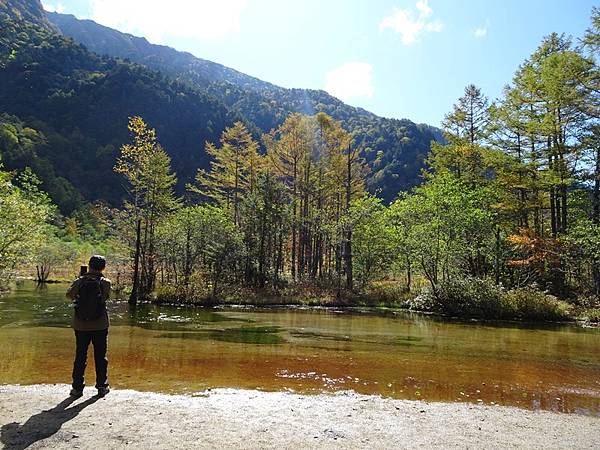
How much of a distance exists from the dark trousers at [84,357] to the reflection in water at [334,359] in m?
0.79

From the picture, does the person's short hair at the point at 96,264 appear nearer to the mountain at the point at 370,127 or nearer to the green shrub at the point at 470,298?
the green shrub at the point at 470,298

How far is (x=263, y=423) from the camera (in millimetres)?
5531

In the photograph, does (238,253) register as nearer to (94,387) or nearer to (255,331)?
(255,331)

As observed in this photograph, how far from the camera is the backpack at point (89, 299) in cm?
668

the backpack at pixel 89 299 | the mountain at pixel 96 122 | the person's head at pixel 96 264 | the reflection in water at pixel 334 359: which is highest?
the mountain at pixel 96 122

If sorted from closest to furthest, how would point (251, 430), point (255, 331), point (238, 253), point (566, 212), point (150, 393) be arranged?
point (251, 430) < point (150, 393) < point (255, 331) < point (566, 212) < point (238, 253)

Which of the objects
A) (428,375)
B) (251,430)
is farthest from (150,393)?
(428,375)

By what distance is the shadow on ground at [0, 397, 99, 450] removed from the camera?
4656 millimetres

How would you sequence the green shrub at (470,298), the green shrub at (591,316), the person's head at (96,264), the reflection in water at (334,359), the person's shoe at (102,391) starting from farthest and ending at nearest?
the green shrub at (470,298), the green shrub at (591,316), the reflection in water at (334,359), the person's head at (96,264), the person's shoe at (102,391)

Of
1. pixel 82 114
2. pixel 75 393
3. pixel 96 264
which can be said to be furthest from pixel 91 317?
pixel 82 114

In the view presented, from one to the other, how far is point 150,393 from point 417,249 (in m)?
21.8

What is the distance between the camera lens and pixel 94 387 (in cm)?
705

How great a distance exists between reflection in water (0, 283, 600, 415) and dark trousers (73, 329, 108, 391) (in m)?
0.79

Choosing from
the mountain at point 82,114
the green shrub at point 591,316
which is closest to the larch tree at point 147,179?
the green shrub at point 591,316
